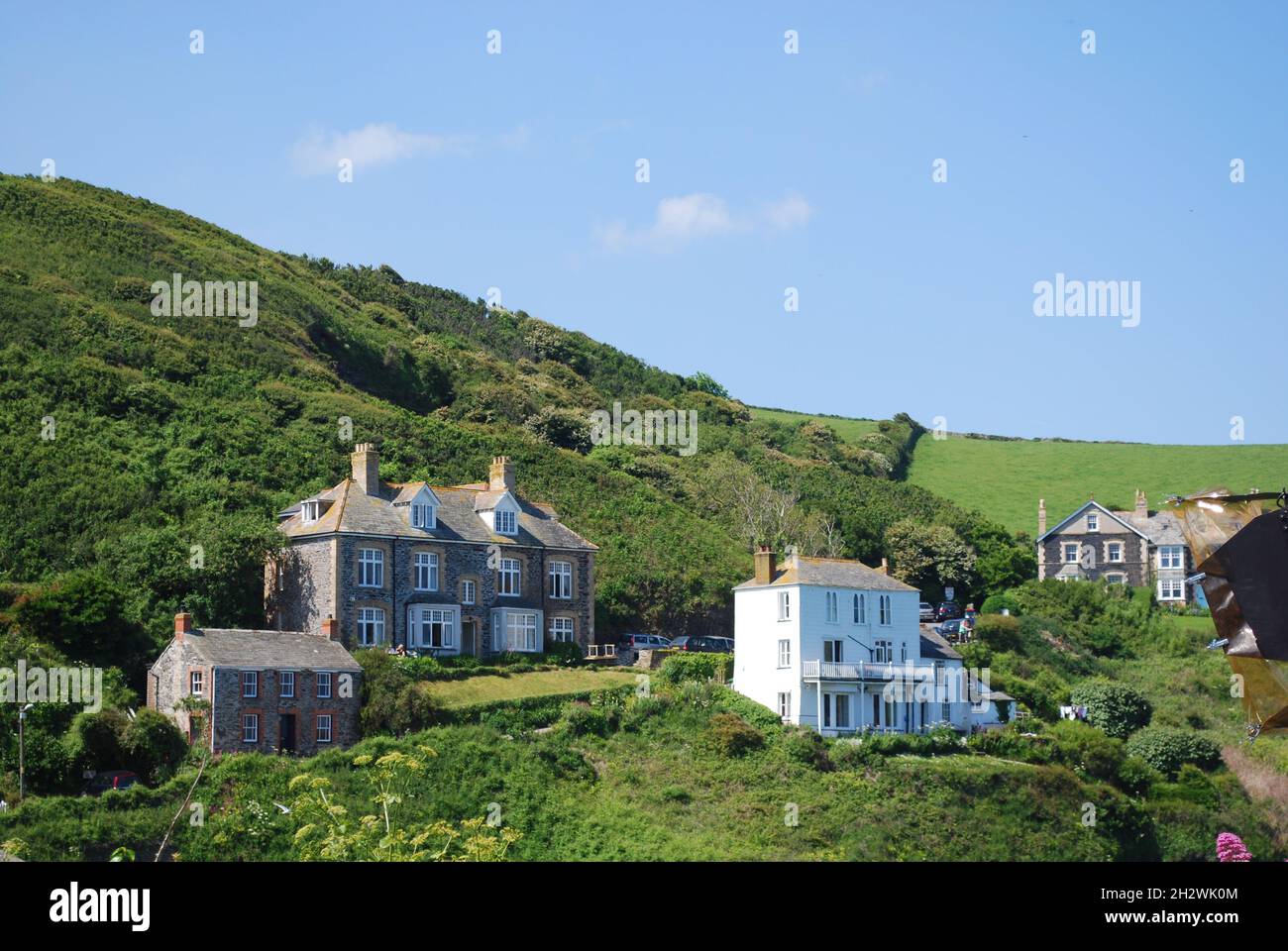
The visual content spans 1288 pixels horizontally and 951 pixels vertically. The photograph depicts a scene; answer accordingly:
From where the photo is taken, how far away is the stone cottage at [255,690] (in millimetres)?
44344

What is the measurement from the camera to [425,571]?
55.7 meters

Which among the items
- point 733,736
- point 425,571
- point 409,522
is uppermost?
point 409,522

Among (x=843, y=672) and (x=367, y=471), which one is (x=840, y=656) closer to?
(x=843, y=672)

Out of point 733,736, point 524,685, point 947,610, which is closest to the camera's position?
point 733,736

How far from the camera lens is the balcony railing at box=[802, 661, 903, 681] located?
53656 millimetres

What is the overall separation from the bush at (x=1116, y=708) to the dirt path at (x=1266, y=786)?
3.40 meters

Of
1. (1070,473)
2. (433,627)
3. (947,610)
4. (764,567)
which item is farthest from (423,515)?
(1070,473)

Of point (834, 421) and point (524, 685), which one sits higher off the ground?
point (834, 421)

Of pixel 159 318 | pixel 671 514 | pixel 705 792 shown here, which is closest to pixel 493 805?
pixel 705 792

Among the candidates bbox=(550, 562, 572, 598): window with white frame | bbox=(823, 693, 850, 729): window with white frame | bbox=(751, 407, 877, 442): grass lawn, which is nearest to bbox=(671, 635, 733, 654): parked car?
bbox=(550, 562, 572, 598): window with white frame

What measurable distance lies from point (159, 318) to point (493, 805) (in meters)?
55.1

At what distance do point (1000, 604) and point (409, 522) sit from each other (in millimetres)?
36369
